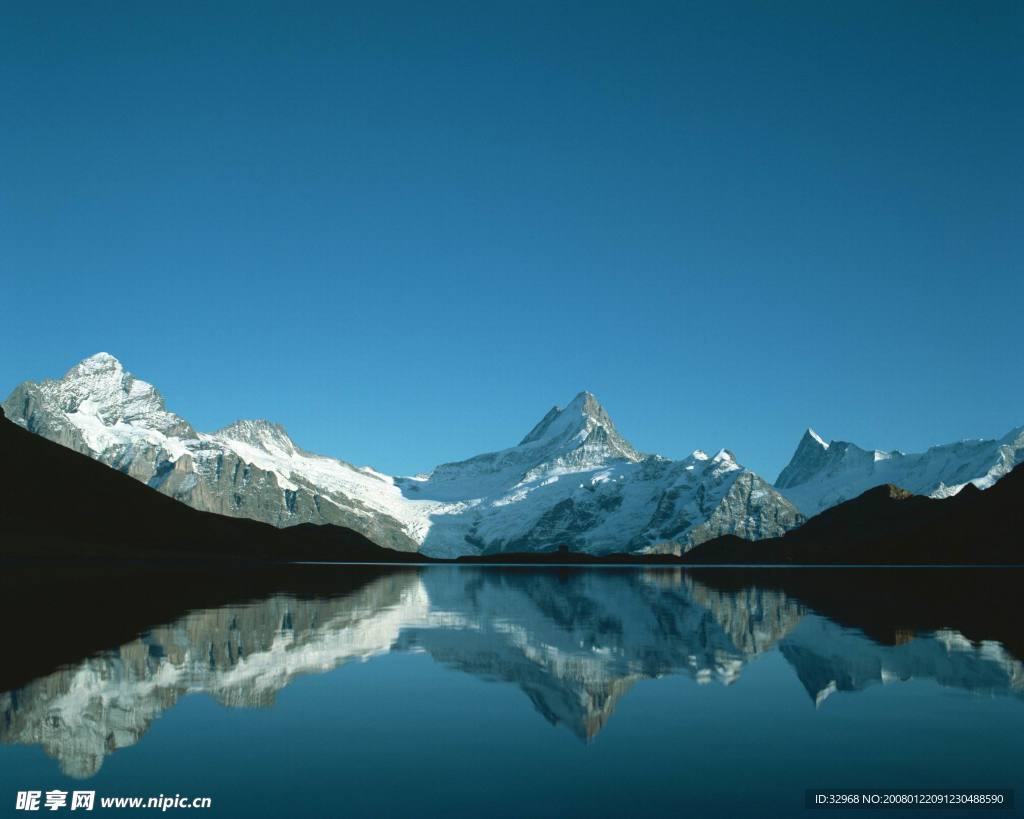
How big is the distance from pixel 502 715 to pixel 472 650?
725 inches

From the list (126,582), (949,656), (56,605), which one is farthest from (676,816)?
(126,582)

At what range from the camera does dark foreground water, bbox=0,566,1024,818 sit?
2155 centimetres

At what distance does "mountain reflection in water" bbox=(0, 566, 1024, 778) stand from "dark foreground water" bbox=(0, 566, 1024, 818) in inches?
7.4

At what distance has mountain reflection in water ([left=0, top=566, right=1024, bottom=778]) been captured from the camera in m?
30.0

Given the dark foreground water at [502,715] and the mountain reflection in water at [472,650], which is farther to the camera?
the mountain reflection in water at [472,650]

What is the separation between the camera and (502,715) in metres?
30.2

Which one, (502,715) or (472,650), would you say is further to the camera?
(472,650)

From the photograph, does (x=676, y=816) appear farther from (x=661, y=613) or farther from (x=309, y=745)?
(x=661, y=613)

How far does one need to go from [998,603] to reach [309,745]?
262 feet

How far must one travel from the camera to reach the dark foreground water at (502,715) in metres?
21.5

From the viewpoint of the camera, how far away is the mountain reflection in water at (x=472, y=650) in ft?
98.3

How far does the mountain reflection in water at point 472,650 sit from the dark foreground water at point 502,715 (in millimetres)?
188

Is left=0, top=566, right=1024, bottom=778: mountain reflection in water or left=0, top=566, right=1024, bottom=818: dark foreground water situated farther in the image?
left=0, top=566, right=1024, bottom=778: mountain reflection in water

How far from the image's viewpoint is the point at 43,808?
20.0 metres
